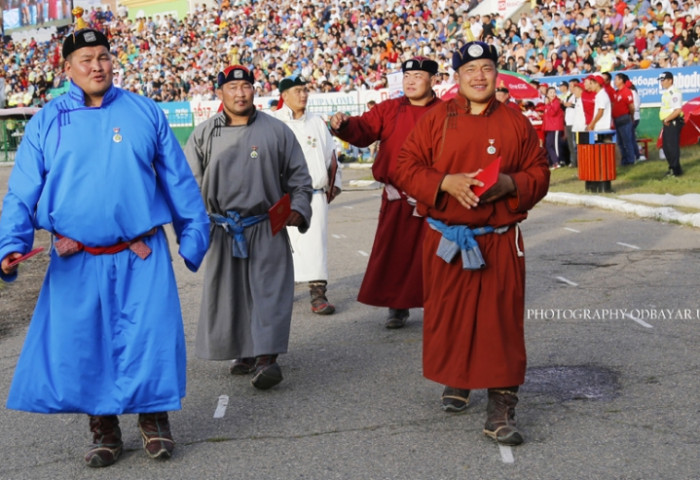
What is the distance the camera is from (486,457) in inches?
188

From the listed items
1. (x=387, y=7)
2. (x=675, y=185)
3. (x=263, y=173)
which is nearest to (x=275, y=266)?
(x=263, y=173)

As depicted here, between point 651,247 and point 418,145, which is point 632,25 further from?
point 418,145

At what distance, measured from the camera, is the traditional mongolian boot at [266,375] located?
6.14 metres

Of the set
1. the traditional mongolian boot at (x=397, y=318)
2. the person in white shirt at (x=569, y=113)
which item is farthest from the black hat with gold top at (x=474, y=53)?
the person in white shirt at (x=569, y=113)

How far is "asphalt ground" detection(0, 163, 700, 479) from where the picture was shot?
4723 millimetres

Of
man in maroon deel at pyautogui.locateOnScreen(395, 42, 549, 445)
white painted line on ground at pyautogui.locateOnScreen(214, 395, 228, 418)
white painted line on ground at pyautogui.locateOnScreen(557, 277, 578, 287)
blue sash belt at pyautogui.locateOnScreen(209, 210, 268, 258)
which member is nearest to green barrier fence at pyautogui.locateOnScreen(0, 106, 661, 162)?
white painted line on ground at pyautogui.locateOnScreen(557, 277, 578, 287)

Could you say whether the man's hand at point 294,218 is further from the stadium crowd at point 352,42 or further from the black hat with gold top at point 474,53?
the stadium crowd at point 352,42

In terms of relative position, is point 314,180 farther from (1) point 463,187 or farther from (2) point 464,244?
(1) point 463,187

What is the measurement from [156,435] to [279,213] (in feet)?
6.17

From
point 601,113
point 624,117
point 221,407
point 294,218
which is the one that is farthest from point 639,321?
point 624,117

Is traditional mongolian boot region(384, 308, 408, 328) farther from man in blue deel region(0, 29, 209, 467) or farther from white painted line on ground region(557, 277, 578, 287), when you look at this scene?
man in blue deel region(0, 29, 209, 467)

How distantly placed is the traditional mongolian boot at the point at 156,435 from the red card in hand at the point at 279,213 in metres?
1.72

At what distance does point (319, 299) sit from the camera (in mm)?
8609

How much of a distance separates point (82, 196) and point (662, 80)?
1355 cm
